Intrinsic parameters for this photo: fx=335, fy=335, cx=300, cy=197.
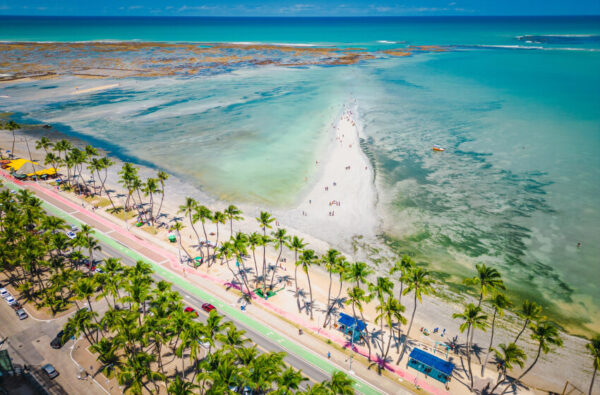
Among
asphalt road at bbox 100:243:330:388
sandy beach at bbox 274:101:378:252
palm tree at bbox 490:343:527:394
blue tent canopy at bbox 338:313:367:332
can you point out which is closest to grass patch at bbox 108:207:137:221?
asphalt road at bbox 100:243:330:388

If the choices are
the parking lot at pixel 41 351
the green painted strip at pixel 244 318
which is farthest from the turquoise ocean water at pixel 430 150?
the parking lot at pixel 41 351

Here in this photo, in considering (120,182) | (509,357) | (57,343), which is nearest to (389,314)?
(509,357)

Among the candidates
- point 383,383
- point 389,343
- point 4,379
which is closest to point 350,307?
point 389,343

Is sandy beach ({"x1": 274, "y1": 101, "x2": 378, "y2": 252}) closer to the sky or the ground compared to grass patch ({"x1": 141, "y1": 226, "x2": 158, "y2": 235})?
closer to the sky

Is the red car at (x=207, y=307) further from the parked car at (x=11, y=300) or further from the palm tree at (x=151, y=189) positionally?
the palm tree at (x=151, y=189)

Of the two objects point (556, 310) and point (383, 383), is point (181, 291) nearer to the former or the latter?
point (383, 383)

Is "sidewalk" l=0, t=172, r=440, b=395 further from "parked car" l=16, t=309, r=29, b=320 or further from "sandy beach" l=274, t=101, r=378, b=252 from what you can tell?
"sandy beach" l=274, t=101, r=378, b=252
